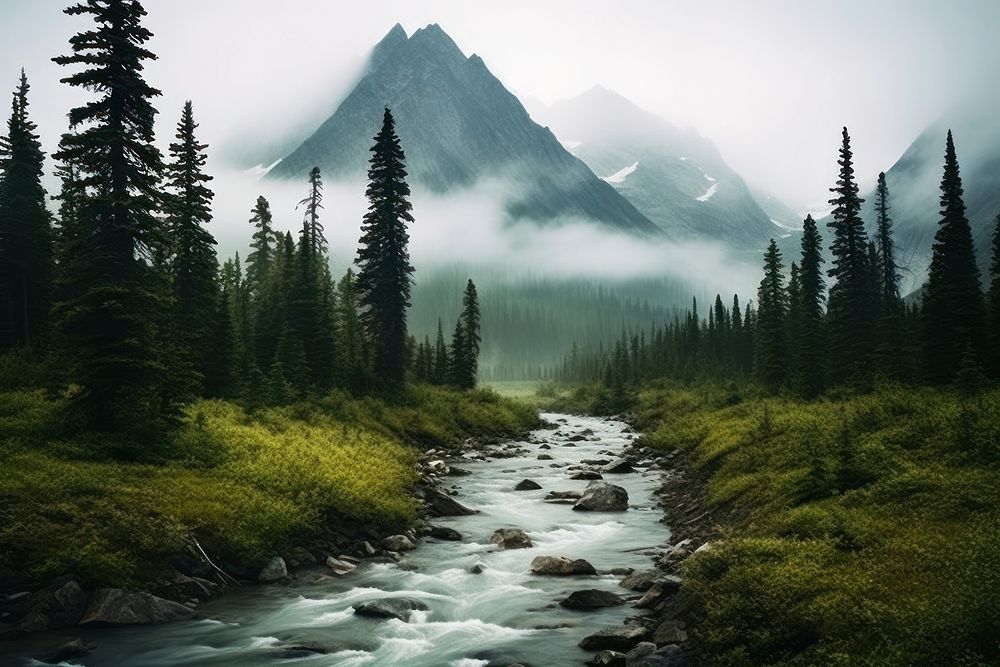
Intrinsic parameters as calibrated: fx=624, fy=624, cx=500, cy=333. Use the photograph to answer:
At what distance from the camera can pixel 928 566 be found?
35.7ft

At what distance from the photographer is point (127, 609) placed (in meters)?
13.8

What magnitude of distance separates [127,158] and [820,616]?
25449 mm

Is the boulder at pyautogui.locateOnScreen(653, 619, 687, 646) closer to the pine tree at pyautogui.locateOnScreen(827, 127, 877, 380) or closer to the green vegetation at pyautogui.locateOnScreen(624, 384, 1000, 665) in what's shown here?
the green vegetation at pyautogui.locateOnScreen(624, 384, 1000, 665)

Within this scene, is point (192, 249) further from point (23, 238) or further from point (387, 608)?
point (387, 608)

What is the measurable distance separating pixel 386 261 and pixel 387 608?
1474 inches

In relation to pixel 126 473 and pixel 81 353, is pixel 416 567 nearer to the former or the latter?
pixel 126 473

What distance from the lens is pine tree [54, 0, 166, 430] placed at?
2109 centimetres

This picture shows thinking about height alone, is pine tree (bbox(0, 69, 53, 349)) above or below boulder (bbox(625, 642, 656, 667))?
above

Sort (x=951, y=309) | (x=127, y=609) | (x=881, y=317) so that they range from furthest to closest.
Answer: (x=881, y=317), (x=951, y=309), (x=127, y=609)

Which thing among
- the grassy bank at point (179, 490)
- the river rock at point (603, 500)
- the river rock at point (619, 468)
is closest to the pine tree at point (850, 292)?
the river rock at point (619, 468)

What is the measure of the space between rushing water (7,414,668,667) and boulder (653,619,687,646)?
1.48 m

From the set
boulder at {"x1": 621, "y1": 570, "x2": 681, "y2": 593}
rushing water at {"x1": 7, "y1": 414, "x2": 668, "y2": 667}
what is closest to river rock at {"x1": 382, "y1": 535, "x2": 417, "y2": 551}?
rushing water at {"x1": 7, "y1": 414, "x2": 668, "y2": 667}

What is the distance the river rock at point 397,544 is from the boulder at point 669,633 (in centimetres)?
1017

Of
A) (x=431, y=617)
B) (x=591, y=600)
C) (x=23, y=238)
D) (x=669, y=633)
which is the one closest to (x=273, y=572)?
(x=431, y=617)
